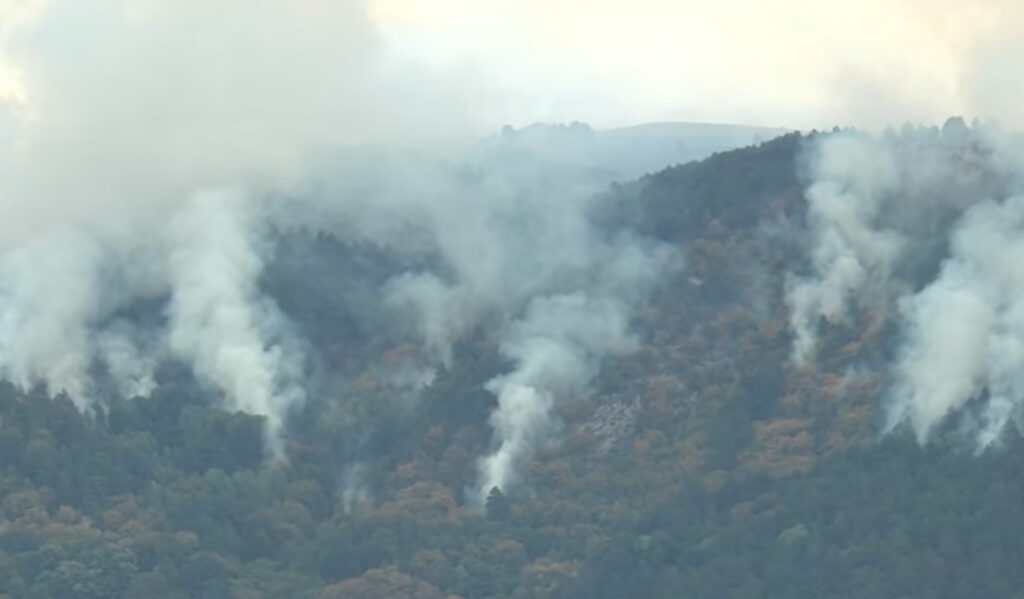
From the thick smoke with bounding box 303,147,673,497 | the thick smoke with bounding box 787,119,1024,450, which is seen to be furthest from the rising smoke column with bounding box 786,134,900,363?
the thick smoke with bounding box 303,147,673,497

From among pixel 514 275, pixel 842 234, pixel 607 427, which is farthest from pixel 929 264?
pixel 514 275

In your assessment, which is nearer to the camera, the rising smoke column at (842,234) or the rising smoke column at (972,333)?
the rising smoke column at (972,333)

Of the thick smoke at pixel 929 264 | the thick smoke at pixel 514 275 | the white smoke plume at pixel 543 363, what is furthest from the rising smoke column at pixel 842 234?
the white smoke plume at pixel 543 363

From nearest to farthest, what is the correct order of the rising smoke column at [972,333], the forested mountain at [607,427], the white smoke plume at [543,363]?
the forested mountain at [607,427] → the rising smoke column at [972,333] → the white smoke plume at [543,363]

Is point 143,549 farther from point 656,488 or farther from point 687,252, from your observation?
point 687,252

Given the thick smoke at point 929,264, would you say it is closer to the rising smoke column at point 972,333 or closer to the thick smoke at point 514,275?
the rising smoke column at point 972,333

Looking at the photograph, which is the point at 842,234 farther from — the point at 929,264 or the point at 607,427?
the point at 607,427
